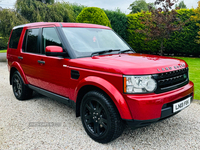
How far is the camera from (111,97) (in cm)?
242

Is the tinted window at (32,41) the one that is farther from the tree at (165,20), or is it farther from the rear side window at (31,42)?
the tree at (165,20)

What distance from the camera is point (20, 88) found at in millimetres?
4719

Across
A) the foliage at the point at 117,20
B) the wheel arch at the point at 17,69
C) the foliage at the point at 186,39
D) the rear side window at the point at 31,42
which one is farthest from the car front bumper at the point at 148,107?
the foliage at the point at 117,20

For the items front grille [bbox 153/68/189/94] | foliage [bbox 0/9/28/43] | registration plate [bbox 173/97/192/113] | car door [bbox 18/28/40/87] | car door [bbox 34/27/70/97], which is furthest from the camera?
foliage [bbox 0/9/28/43]

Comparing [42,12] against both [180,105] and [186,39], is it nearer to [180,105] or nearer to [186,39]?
[186,39]

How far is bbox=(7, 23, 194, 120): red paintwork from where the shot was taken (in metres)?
2.27

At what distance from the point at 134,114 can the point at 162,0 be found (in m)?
11.5

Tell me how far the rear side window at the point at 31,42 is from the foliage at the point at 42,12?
11.1 metres

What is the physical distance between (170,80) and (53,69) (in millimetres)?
→ 2082

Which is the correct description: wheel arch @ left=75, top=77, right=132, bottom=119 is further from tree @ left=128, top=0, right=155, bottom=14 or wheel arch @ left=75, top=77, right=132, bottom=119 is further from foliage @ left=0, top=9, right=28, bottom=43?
tree @ left=128, top=0, right=155, bottom=14

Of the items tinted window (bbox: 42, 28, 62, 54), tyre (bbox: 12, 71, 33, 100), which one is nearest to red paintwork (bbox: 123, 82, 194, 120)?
tinted window (bbox: 42, 28, 62, 54)

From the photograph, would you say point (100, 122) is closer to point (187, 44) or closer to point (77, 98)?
point (77, 98)

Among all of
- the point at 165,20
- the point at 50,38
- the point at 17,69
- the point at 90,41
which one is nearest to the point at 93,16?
the point at 165,20

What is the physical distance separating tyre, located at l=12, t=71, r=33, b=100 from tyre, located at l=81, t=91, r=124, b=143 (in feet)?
7.67
